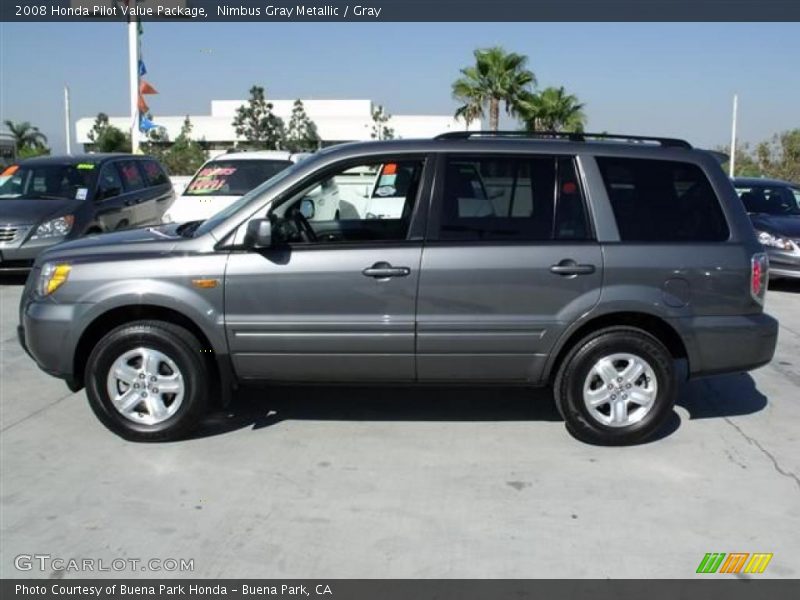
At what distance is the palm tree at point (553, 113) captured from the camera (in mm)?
33969

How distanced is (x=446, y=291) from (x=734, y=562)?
2056 mm

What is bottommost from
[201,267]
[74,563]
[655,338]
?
[74,563]

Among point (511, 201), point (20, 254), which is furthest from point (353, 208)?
point (20, 254)

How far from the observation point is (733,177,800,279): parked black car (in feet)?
34.0

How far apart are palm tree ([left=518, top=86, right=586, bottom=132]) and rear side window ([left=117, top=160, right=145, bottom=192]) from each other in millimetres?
23648

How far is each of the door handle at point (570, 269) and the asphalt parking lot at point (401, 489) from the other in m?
1.08

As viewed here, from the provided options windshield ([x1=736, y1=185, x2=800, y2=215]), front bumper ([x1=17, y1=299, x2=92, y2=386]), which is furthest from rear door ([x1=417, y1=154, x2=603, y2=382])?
windshield ([x1=736, y1=185, x2=800, y2=215])

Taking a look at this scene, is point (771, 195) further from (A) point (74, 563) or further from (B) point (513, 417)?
(A) point (74, 563)

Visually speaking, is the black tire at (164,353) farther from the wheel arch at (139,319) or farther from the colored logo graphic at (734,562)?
the colored logo graphic at (734,562)

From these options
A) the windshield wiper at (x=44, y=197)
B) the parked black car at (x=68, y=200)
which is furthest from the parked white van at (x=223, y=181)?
the windshield wiper at (x=44, y=197)

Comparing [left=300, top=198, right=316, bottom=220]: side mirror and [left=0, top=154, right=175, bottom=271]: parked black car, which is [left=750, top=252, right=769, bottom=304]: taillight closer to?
[left=300, top=198, right=316, bottom=220]: side mirror
